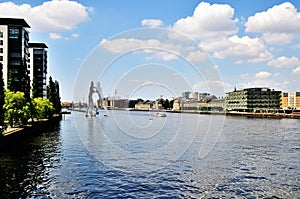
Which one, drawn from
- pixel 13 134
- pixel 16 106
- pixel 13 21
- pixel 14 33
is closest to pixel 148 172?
pixel 13 134

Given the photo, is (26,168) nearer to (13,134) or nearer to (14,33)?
(13,134)

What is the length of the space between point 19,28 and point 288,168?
9956 cm

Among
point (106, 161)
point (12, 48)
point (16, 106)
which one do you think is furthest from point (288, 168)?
point (12, 48)

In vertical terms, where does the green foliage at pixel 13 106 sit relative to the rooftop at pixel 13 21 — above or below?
below

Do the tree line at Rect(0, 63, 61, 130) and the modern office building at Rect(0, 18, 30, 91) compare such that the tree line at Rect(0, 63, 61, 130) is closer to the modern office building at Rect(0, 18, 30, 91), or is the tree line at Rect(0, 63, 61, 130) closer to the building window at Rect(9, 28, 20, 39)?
the modern office building at Rect(0, 18, 30, 91)

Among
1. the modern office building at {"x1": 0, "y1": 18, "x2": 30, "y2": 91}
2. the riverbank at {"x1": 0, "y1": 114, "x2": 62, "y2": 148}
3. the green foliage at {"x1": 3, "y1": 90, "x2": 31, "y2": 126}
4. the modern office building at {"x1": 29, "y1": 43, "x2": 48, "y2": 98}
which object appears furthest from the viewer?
the modern office building at {"x1": 29, "y1": 43, "x2": 48, "y2": 98}

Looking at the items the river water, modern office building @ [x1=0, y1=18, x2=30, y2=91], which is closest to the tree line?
the river water

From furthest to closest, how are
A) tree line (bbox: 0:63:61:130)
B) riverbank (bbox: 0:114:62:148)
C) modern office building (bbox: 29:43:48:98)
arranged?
modern office building (bbox: 29:43:48:98)
tree line (bbox: 0:63:61:130)
riverbank (bbox: 0:114:62:148)

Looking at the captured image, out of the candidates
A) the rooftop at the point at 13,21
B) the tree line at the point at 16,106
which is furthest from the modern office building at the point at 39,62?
the tree line at the point at 16,106

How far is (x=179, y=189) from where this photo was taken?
2761cm

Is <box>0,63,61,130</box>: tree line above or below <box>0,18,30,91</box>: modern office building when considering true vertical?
below

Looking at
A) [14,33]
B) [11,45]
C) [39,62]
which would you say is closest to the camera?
[11,45]

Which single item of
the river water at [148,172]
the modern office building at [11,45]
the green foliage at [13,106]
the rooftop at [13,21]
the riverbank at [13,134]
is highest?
the rooftop at [13,21]

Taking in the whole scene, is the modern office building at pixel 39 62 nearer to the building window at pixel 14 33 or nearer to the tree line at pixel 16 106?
the building window at pixel 14 33
